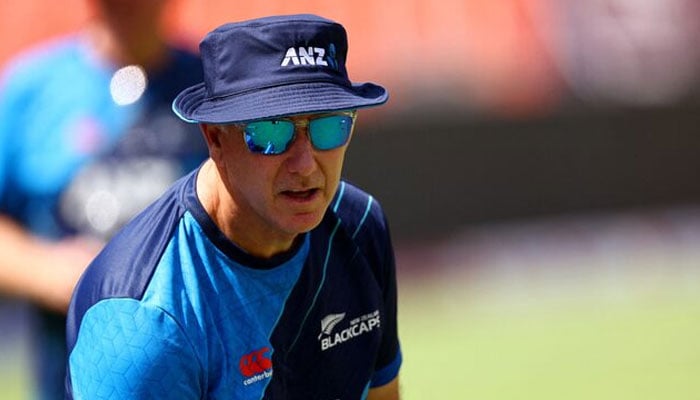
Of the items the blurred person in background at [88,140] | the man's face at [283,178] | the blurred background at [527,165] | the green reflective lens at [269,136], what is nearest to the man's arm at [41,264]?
the blurred person in background at [88,140]

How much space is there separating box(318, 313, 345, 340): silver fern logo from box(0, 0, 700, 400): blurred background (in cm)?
576

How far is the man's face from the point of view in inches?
119

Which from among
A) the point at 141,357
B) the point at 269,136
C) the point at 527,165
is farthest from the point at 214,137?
the point at 527,165

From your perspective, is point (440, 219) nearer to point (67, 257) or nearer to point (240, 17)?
point (240, 17)

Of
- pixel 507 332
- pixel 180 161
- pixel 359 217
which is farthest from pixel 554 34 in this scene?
pixel 359 217

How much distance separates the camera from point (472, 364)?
9.00 meters

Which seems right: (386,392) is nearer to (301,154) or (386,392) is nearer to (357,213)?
(357,213)

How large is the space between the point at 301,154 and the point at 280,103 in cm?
15

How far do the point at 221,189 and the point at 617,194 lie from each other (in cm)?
876

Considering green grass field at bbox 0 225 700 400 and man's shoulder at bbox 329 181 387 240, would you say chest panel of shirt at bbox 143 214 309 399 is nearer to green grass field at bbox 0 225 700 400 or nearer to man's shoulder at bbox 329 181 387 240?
man's shoulder at bbox 329 181 387 240

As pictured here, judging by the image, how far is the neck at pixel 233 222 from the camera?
3.12 m

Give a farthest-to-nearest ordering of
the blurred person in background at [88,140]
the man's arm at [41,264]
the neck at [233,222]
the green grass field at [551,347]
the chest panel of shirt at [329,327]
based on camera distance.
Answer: the green grass field at [551,347] < the blurred person in background at [88,140] < the man's arm at [41,264] < the chest panel of shirt at [329,327] < the neck at [233,222]

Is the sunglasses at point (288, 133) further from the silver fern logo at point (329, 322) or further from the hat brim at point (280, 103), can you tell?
the silver fern logo at point (329, 322)

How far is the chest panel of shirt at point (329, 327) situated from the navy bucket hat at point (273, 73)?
1.73 ft
